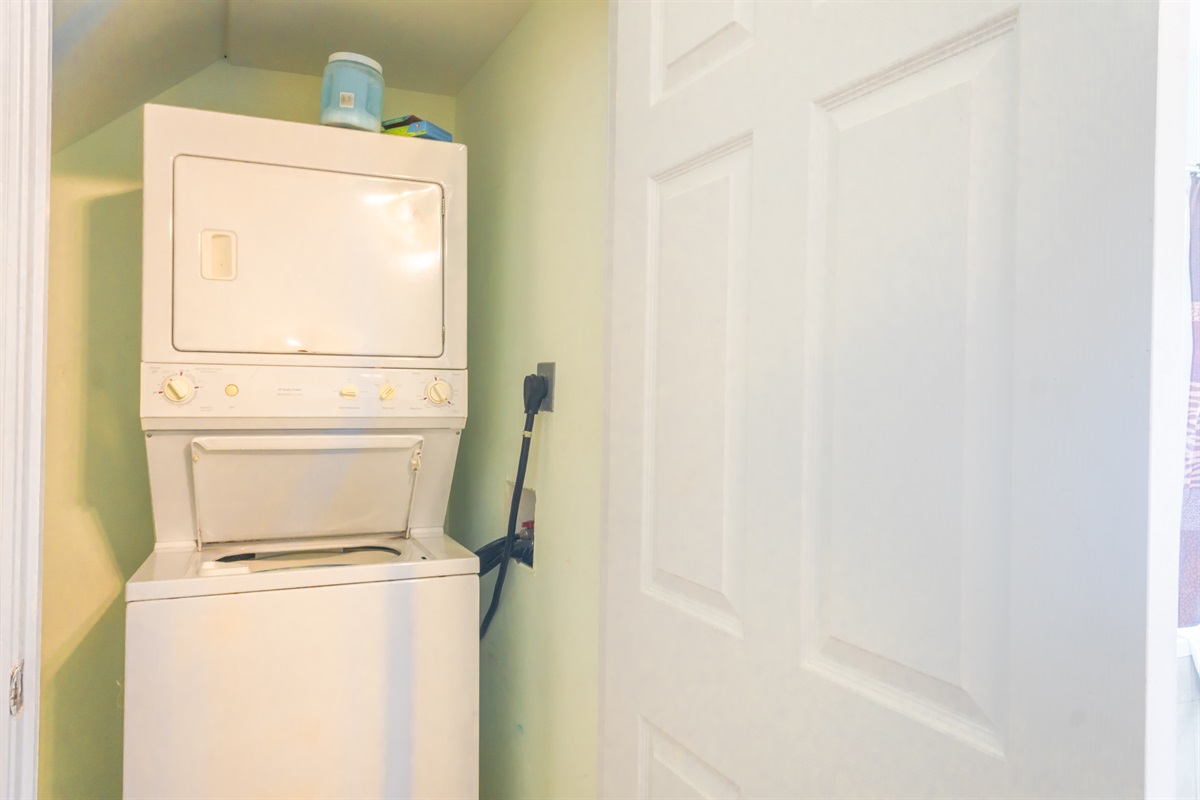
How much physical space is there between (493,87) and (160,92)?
2.91ft

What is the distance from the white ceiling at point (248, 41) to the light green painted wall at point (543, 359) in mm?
121

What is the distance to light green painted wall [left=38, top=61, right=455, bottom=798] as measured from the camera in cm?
192

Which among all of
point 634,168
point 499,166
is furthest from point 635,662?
point 499,166

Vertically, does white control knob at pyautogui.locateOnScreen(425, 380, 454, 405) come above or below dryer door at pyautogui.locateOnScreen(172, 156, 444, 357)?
below

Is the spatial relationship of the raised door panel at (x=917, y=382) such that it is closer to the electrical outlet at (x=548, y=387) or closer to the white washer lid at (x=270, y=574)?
the electrical outlet at (x=548, y=387)

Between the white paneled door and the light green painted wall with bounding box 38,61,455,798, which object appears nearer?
the white paneled door

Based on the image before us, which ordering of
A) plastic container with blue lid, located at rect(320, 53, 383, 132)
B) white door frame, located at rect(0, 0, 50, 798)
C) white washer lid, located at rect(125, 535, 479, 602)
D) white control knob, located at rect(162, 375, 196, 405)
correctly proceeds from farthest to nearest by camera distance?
1. plastic container with blue lid, located at rect(320, 53, 383, 132)
2. white control knob, located at rect(162, 375, 196, 405)
3. white washer lid, located at rect(125, 535, 479, 602)
4. white door frame, located at rect(0, 0, 50, 798)

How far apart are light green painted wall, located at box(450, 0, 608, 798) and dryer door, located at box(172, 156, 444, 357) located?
0.73 ft

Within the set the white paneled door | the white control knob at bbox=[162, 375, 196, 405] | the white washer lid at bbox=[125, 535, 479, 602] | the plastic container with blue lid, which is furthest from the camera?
the plastic container with blue lid

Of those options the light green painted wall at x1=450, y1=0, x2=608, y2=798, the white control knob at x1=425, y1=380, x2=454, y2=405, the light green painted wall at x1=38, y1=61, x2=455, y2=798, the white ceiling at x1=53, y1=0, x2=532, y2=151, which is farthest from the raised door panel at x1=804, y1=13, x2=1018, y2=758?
the light green painted wall at x1=38, y1=61, x2=455, y2=798

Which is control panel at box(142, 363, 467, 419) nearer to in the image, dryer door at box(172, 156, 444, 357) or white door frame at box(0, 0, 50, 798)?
dryer door at box(172, 156, 444, 357)

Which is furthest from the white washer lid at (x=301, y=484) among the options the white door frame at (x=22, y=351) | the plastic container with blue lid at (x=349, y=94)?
the white door frame at (x=22, y=351)

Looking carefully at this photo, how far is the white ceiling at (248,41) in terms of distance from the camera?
4.85ft

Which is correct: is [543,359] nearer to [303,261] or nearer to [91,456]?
[303,261]
